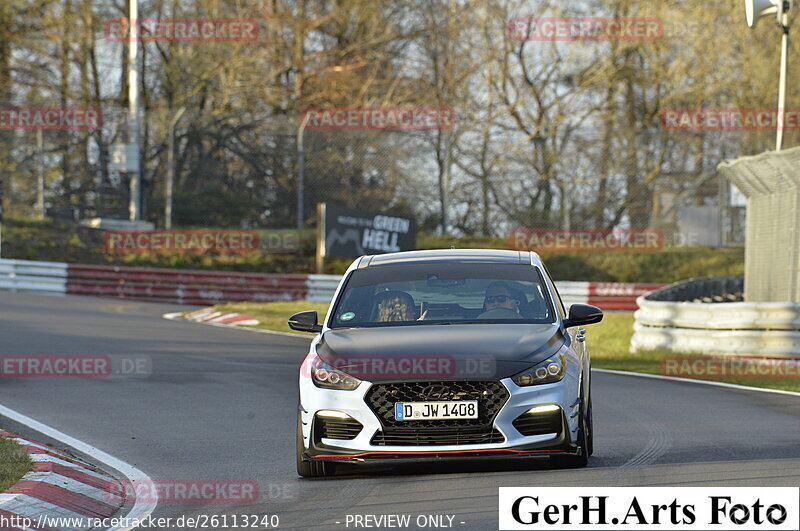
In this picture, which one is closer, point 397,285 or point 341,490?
point 341,490

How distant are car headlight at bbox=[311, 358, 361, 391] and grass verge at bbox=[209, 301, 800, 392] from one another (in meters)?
8.17

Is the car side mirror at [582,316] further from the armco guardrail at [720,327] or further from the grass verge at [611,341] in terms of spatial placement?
the armco guardrail at [720,327]

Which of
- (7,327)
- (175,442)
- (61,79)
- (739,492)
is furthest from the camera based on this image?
(61,79)

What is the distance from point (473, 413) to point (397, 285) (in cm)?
168

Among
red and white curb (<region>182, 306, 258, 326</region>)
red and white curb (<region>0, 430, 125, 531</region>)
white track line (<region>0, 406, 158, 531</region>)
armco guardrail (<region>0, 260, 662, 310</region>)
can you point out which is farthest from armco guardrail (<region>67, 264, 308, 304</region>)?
red and white curb (<region>0, 430, 125, 531</region>)

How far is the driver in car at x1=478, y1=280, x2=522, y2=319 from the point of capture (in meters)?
9.01

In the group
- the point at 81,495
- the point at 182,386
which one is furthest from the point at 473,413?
the point at 182,386

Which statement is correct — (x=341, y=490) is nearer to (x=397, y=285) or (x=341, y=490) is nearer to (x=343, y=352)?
(x=343, y=352)

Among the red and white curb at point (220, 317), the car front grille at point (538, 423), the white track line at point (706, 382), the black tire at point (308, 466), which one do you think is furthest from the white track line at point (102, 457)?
the red and white curb at point (220, 317)

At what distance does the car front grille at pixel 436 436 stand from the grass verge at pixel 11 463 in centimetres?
216

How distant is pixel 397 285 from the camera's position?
9.30 m

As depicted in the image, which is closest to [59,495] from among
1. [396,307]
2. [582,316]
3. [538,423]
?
[396,307]

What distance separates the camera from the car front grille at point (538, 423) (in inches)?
311

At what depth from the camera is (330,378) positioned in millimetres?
8180
